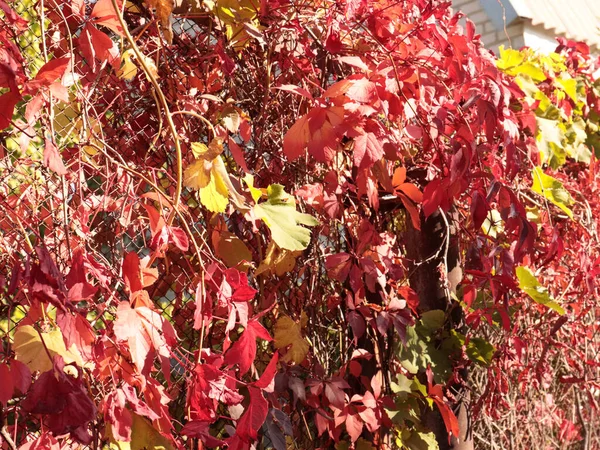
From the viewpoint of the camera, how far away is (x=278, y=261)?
233 cm

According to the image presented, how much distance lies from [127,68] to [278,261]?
68 centimetres

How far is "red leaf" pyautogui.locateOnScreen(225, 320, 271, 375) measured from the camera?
1.74 meters

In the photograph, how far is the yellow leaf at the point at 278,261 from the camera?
90.9 inches

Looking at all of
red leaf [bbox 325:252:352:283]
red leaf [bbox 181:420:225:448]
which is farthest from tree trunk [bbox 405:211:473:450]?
red leaf [bbox 181:420:225:448]

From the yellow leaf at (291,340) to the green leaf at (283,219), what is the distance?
0.38 metres

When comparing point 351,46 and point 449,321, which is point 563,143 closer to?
point 449,321

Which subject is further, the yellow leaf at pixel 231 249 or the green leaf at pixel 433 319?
the green leaf at pixel 433 319

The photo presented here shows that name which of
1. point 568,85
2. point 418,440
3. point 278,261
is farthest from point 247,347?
point 568,85

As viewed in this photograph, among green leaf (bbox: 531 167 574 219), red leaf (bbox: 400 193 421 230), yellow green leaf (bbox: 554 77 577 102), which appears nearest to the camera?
red leaf (bbox: 400 193 421 230)

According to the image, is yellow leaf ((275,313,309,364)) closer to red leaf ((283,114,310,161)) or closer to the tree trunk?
red leaf ((283,114,310,161))

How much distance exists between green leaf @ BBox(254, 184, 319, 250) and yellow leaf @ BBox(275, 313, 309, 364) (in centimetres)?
38

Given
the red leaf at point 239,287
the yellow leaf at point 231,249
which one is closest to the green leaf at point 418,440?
the yellow leaf at point 231,249

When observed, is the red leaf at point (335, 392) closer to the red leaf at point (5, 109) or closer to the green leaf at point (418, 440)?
the green leaf at point (418, 440)

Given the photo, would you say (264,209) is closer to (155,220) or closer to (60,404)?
(155,220)
